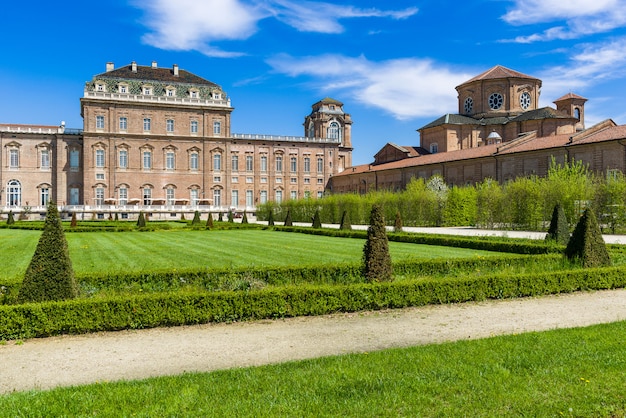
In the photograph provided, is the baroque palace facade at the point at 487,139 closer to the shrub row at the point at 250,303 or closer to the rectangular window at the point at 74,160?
the shrub row at the point at 250,303

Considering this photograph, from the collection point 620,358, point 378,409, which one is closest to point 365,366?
point 378,409

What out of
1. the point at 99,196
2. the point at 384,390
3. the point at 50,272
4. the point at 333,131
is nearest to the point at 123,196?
the point at 99,196

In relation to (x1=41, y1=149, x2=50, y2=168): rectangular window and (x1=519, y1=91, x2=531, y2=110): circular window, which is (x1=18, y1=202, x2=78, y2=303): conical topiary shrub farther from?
(x1=41, y1=149, x2=50, y2=168): rectangular window

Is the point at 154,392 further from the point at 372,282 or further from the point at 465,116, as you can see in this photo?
the point at 465,116

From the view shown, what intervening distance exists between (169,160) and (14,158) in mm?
14351

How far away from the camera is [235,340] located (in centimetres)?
582

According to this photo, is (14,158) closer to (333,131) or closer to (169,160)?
(169,160)

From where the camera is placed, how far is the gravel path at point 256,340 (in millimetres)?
4797

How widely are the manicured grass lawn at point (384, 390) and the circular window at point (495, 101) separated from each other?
150ft

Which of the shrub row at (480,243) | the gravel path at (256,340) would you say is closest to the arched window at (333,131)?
the shrub row at (480,243)

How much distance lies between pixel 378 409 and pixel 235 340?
2.67 m

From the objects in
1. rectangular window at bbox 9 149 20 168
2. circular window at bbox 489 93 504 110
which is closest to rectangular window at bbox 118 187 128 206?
rectangular window at bbox 9 149 20 168

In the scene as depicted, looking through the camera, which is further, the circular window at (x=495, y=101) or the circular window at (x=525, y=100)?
the circular window at (x=495, y=101)

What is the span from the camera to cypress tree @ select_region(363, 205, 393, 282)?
8.34 meters
